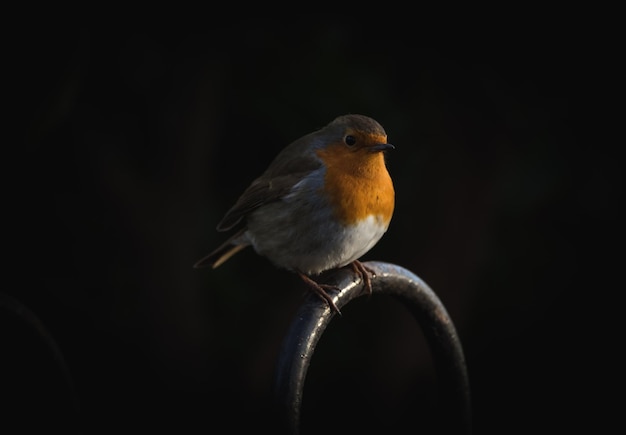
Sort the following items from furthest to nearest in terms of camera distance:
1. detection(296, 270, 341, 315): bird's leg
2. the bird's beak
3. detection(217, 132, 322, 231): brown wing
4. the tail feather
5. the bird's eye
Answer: the tail feather
detection(217, 132, 322, 231): brown wing
the bird's eye
the bird's beak
detection(296, 270, 341, 315): bird's leg

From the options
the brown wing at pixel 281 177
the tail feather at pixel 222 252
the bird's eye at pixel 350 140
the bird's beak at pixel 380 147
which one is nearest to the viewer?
the bird's beak at pixel 380 147

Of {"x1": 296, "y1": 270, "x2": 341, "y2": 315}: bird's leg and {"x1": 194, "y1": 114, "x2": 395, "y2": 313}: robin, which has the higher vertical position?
{"x1": 194, "y1": 114, "x2": 395, "y2": 313}: robin

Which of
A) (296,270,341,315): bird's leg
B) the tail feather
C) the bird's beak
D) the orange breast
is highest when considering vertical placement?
the bird's beak

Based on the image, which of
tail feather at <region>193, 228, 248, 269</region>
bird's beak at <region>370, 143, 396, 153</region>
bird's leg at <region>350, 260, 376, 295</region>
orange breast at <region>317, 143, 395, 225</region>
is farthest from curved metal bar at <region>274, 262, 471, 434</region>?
tail feather at <region>193, 228, 248, 269</region>

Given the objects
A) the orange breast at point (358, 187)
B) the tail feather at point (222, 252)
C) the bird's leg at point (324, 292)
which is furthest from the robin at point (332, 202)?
the tail feather at point (222, 252)

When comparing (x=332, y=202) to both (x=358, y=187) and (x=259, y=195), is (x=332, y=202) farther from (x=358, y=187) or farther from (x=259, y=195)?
(x=259, y=195)

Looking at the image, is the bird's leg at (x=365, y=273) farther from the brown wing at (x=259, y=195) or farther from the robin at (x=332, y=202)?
the brown wing at (x=259, y=195)

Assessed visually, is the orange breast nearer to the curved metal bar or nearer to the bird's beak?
the bird's beak

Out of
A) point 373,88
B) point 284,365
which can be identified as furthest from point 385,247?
point 284,365
